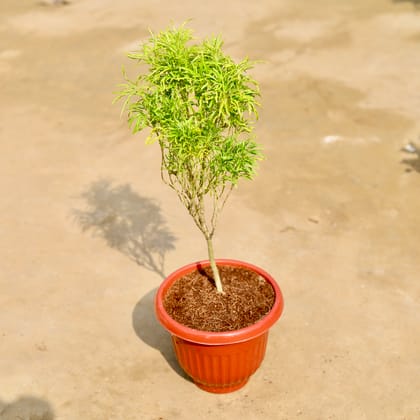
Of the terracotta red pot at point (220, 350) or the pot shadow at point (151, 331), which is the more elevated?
the terracotta red pot at point (220, 350)

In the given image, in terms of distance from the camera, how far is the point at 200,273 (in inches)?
201

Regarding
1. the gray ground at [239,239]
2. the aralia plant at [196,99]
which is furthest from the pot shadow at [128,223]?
the aralia plant at [196,99]

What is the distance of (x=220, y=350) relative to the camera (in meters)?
4.36

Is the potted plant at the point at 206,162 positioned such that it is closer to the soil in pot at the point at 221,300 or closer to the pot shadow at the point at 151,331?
the soil in pot at the point at 221,300

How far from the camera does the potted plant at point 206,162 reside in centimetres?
401

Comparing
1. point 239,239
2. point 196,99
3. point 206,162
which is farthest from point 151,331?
point 196,99

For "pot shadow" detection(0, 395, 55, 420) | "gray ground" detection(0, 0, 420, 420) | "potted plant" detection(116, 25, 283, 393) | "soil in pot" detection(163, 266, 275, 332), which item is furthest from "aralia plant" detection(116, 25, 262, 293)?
"pot shadow" detection(0, 395, 55, 420)

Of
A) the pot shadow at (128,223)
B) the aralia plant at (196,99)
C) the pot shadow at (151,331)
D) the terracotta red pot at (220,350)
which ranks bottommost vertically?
the pot shadow at (128,223)

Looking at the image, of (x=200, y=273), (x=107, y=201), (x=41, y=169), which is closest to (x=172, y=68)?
(x=200, y=273)

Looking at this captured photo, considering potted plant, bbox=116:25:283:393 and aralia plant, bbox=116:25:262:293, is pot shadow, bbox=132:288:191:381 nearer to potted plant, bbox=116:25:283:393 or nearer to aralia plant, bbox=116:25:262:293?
potted plant, bbox=116:25:283:393

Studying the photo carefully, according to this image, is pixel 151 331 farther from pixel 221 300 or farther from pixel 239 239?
pixel 239 239

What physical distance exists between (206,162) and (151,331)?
213 cm

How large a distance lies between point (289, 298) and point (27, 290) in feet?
9.80

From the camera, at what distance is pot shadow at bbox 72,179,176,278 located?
6.88m
